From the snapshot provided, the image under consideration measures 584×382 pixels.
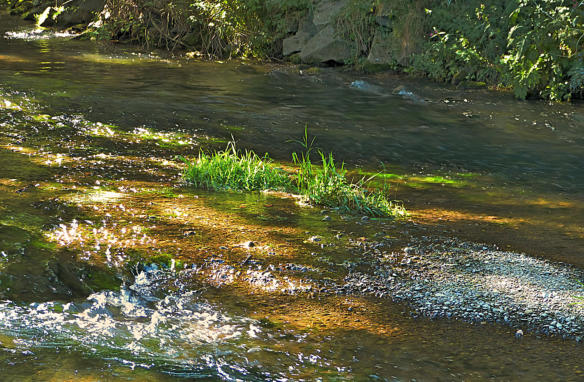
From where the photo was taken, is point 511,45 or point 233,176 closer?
point 233,176

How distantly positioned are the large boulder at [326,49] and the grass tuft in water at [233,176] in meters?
8.79

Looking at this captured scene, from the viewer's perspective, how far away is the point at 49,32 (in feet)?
63.5

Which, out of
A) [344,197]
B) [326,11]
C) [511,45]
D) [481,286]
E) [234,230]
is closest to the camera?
[481,286]

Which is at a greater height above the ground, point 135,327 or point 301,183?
point 301,183

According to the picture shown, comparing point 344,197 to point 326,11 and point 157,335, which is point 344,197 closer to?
point 157,335

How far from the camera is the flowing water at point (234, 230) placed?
9.62 feet

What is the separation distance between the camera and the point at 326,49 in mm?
14555

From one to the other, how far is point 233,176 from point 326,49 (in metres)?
9.29

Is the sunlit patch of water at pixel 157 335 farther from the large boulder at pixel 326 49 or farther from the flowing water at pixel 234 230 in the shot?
the large boulder at pixel 326 49

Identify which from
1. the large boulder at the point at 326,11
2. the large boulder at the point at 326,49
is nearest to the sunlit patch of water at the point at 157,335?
the large boulder at the point at 326,49

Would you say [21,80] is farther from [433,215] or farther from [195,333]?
[195,333]

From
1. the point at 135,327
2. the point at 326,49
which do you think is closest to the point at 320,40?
the point at 326,49

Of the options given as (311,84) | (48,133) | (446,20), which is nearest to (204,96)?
(311,84)

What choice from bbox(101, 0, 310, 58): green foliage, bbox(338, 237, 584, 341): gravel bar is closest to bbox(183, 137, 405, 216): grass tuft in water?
bbox(338, 237, 584, 341): gravel bar
